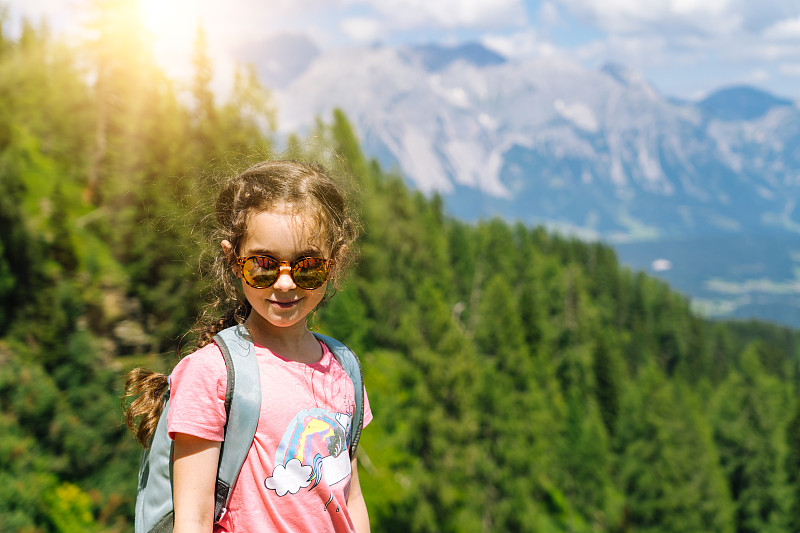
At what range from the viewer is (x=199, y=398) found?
2.17 m

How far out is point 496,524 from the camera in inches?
1506

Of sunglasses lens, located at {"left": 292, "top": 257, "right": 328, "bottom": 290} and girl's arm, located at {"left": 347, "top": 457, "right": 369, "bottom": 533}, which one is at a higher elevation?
sunglasses lens, located at {"left": 292, "top": 257, "right": 328, "bottom": 290}

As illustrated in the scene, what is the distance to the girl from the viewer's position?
2.19m

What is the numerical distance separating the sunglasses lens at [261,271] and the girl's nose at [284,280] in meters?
0.02

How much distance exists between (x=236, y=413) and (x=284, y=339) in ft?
1.49

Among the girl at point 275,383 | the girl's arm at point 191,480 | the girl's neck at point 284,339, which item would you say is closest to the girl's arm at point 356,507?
the girl at point 275,383

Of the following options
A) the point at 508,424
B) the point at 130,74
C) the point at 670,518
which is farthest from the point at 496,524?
the point at 130,74

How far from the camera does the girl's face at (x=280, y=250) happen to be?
2439 mm

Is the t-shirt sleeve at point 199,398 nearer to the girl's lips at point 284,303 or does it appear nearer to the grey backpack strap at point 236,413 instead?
the grey backpack strap at point 236,413

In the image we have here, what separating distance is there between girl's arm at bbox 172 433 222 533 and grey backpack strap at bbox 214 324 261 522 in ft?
0.23

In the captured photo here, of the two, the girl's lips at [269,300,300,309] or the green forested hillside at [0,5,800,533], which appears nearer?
the girl's lips at [269,300,300,309]

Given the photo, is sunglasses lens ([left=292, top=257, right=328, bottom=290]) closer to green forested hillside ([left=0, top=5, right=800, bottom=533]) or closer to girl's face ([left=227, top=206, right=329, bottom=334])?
girl's face ([left=227, top=206, right=329, bottom=334])

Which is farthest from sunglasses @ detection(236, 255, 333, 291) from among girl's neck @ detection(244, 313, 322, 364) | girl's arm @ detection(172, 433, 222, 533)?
girl's arm @ detection(172, 433, 222, 533)

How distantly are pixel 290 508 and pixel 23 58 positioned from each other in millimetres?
31119
